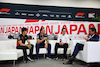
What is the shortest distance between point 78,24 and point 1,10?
4.09 meters

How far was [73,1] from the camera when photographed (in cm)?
650

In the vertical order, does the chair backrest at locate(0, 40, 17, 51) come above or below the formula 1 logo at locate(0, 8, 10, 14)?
below

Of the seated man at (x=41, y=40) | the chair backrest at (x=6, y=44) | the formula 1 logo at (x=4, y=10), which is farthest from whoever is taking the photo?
the formula 1 logo at (x=4, y=10)

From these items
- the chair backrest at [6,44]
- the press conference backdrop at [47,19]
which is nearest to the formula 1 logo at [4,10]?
the press conference backdrop at [47,19]

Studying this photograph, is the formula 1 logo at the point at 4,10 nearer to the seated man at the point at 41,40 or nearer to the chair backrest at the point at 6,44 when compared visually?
the chair backrest at the point at 6,44

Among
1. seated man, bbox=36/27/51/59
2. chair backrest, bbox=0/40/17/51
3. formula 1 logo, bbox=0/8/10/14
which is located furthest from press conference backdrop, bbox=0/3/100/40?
seated man, bbox=36/27/51/59

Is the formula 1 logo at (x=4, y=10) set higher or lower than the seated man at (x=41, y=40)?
higher

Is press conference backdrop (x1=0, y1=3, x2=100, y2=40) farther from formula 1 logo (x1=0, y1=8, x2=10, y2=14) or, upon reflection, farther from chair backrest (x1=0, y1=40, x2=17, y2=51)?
chair backrest (x1=0, y1=40, x2=17, y2=51)

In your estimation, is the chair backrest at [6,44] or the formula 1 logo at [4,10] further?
the formula 1 logo at [4,10]

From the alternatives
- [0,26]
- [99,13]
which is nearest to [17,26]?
[0,26]

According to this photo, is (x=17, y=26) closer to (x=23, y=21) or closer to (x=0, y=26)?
(x=23, y=21)

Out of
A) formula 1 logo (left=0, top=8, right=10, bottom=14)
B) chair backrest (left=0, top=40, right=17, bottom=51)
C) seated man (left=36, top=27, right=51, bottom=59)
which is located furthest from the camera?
formula 1 logo (left=0, top=8, right=10, bottom=14)

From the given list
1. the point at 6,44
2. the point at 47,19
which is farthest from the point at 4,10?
the point at 6,44

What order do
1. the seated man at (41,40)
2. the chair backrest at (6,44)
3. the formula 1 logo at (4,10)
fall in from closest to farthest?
the chair backrest at (6,44) < the seated man at (41,40) < the formula 1 logo at (4,10)
